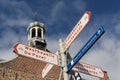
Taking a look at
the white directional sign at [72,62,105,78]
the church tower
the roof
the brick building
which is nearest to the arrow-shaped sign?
the white directional sign at [72,62,105,78]

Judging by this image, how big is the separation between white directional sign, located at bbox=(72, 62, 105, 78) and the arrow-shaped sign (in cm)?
38

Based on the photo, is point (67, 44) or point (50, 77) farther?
point (50, 77)

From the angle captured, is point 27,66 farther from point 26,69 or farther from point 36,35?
point 36,35

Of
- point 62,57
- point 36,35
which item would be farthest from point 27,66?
point 62,57

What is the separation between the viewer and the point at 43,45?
26.6m

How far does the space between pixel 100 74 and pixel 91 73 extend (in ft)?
1.04

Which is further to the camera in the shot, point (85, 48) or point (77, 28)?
point (77, 28)

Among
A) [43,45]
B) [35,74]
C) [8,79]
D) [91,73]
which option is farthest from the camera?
[43,45]

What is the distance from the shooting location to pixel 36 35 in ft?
89.0

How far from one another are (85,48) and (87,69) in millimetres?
967

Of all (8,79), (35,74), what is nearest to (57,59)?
(8,79)

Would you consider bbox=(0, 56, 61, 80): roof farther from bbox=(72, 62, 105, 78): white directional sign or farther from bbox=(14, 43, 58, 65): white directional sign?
bbox=(14, 43, 58, 65): white directional sign

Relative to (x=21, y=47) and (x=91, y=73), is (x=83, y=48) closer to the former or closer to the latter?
(x=91, y=73)

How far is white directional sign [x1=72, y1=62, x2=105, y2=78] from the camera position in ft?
24.0
